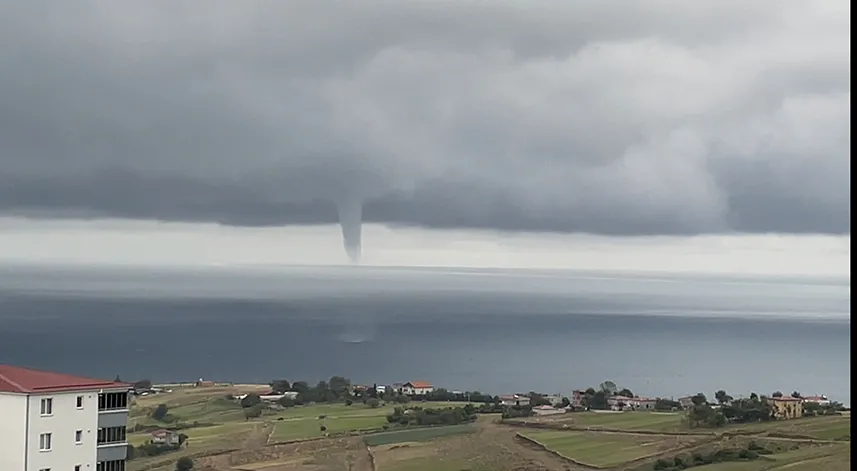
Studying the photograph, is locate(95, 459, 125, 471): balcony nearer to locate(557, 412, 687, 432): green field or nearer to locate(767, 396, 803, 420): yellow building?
locate(557, 412, 687, 432): green field

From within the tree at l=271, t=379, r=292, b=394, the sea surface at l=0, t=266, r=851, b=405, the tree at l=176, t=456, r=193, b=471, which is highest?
the sea surface at l=0, t=266, r=851, b=405

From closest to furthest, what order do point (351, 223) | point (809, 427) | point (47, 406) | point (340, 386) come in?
point (47, 406), point (809, 427), point (340, 386), point (351, 223)

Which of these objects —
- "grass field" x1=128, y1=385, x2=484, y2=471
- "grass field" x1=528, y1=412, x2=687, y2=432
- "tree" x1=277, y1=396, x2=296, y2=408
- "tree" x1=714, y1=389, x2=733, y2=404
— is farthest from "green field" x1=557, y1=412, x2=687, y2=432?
"tree" x1=277, y1=396, x2=296, y2=408

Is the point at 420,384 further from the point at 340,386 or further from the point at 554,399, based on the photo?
the point at 554,399

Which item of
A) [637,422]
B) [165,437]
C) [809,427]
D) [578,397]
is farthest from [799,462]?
[165,437]

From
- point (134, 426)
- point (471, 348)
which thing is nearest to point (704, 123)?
point (471, 348)

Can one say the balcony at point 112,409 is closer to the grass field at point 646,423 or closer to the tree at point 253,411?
the tree at point 253,411
